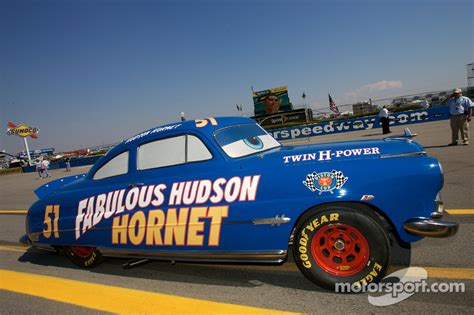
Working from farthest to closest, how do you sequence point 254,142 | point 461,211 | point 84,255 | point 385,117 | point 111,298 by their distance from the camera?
point 385,117
point 461,211
point 84,255
point 254,142
point 111,298

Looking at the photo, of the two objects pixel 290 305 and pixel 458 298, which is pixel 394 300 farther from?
pixel 290 305

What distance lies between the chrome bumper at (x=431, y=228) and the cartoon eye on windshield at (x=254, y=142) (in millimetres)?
1682

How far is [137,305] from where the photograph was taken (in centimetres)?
284

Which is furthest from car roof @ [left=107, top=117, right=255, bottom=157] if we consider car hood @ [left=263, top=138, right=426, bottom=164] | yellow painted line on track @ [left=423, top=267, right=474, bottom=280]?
yellow painted line on track @ [left=423, top=267, right=474, bottom=280]

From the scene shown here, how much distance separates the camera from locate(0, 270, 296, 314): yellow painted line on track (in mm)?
2637

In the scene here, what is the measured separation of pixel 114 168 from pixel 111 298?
146 centimetres

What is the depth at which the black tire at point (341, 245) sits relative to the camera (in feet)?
8.11

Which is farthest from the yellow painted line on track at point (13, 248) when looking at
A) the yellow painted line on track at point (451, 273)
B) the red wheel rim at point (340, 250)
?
the yellow painted line on track at point (451, 273)

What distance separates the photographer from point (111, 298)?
3039mm

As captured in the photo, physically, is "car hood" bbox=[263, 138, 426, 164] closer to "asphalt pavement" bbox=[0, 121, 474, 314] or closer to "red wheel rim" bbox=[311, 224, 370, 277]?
"red wheel rim" bbox=[311, 224, 370, 277]

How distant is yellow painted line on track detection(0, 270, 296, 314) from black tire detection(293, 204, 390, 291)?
52 centimetres

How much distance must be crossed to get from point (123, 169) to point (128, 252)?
96 centimetres

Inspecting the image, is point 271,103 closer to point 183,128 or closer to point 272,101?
point 272,101

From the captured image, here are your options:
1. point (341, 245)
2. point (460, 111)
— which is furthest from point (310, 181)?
point (460, 111)
